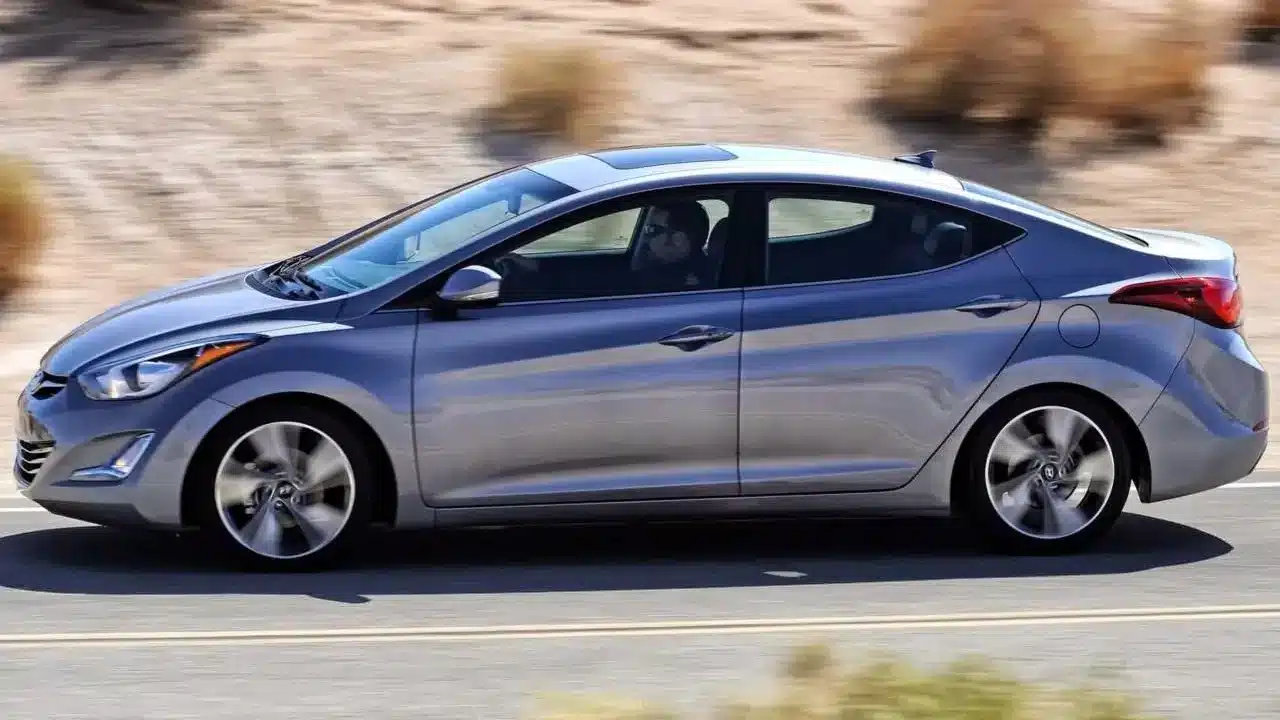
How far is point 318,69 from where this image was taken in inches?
679

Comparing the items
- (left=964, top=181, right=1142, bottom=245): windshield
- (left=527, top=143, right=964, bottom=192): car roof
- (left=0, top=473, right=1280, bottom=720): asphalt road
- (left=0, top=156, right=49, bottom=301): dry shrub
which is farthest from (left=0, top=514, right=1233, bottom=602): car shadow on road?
(left=0, top=156, right=49, bottom=301): dry shrub

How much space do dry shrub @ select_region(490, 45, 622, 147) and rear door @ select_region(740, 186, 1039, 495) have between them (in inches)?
335

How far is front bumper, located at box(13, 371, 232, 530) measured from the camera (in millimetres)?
7273

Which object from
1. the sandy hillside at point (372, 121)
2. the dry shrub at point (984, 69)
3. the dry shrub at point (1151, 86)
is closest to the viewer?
the sandy hillside at point (372, 121)

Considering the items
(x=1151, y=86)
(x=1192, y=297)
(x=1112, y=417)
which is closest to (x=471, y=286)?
(x=1112, y=417)

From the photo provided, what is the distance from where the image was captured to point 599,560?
26.0 feet

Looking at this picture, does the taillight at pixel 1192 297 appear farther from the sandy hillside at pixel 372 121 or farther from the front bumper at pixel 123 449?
the sandy hillside at pixel 372 121

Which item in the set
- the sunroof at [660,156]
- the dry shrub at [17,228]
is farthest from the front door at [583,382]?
the dry shrub at [17,228]

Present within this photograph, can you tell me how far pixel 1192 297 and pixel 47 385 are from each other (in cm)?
431

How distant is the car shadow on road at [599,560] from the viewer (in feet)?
24.4

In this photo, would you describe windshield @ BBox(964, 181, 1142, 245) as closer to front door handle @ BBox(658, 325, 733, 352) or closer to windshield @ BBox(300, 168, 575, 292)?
front door handle @ BBox(658, 325, 733, 352)

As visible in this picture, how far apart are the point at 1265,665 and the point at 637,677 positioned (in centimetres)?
199

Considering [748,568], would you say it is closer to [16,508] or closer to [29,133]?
Result: [16,508]

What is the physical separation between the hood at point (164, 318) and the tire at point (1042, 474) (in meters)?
2.52
